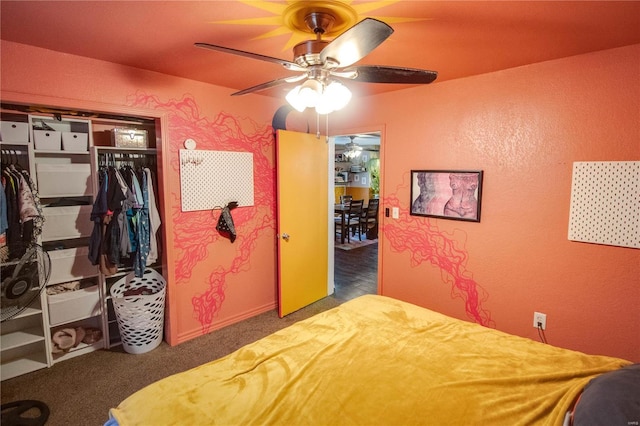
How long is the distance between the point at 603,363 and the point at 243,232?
2.68 m

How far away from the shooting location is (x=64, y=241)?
266 cm

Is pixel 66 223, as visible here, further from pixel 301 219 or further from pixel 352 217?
pixel 352 217

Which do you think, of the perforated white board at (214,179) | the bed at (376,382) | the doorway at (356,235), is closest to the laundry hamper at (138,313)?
the perforated white board at (214,179)

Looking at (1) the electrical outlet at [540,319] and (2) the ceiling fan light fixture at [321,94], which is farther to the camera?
(1) the electrical outlet at [540,319]

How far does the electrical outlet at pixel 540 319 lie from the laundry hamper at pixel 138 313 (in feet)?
9.48

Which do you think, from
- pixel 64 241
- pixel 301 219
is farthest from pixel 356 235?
pixel 64 241

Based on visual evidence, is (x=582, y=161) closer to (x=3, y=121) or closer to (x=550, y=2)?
(x=550, y=2)

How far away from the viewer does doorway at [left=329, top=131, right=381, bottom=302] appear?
4.07 meters

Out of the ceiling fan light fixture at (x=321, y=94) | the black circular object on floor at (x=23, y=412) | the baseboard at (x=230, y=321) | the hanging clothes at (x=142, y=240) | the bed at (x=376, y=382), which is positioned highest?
the ceiling fan light fixture at (x=321, y=94)

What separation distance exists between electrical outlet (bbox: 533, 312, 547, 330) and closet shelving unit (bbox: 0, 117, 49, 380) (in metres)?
3.59

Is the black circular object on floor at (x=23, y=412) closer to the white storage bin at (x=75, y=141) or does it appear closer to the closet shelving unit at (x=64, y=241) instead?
the closet shelving unit at (x=64, y=241)

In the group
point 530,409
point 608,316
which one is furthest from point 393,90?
point 530,409

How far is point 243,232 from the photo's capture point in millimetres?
3115

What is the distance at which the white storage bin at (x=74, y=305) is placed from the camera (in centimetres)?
243
